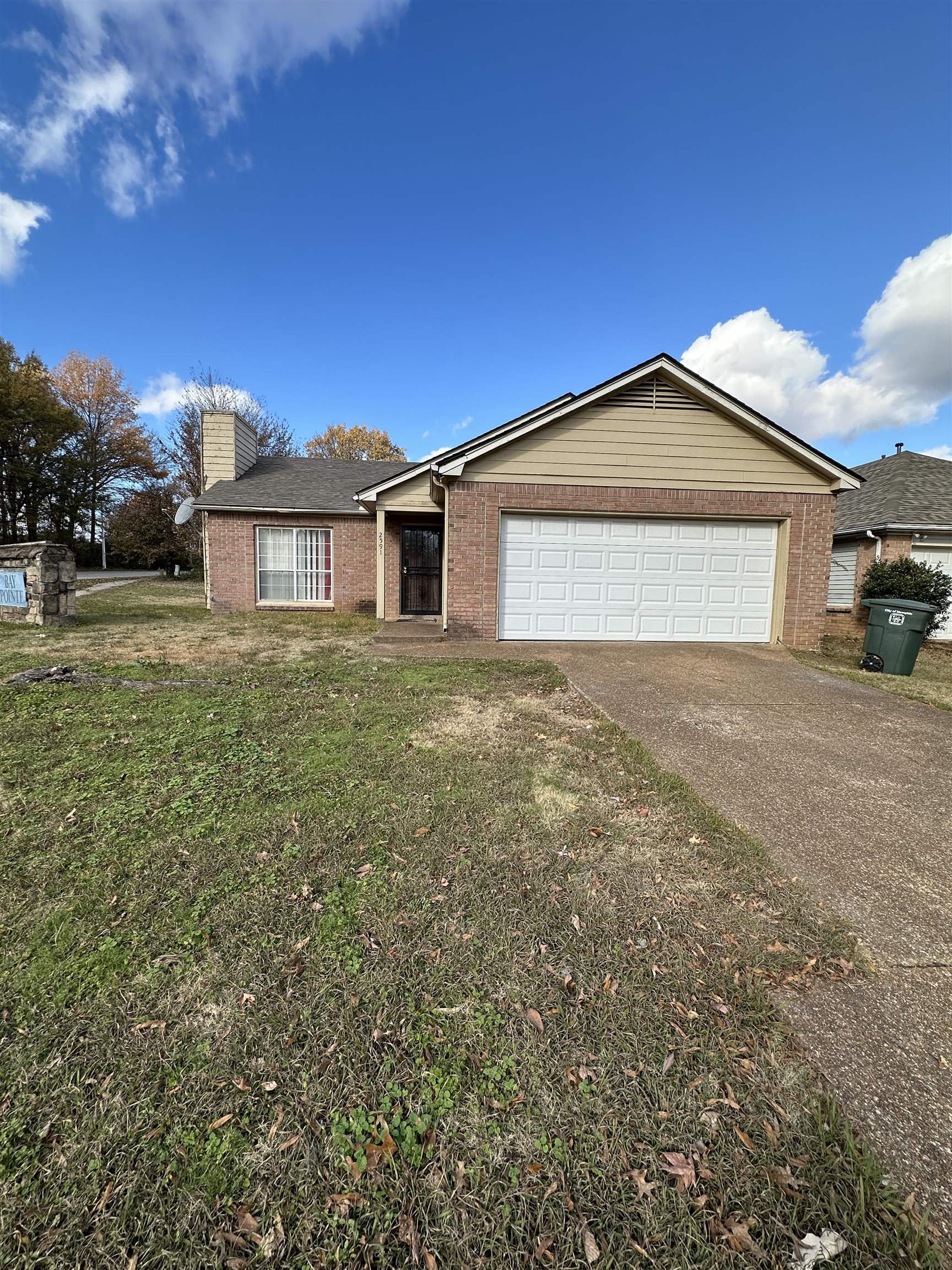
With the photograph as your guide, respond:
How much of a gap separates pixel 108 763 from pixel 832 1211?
4.66 meters

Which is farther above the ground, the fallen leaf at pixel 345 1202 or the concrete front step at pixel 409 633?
the concrete front step at pixel 409 633

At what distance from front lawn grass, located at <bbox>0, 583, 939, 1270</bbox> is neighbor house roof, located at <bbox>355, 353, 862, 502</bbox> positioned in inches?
273

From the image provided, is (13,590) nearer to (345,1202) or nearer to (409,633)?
(409,633)

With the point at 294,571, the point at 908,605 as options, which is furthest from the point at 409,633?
the point at 908,605

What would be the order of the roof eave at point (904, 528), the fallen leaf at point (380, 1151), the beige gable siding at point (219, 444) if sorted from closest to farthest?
the fallen leaf at point (380, 1151) → the roof eave at point (904, 528) → the beige gable siding at point (219, 444)

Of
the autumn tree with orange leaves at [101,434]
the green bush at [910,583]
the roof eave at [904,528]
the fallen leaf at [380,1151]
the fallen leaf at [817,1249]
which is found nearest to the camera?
the fallen leaf at [817,1249]

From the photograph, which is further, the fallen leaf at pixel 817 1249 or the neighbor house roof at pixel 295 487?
the neighbor house roof at pixel 295 487

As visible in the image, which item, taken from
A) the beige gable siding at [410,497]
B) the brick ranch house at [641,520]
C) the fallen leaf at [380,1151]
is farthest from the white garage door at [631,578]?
the fallen leaf at [380,1151]

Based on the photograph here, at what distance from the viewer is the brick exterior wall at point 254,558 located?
14328 mm

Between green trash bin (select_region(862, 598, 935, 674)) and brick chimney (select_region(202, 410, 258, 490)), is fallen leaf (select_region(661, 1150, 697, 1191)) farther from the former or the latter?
brick chimney (select_region(202, 410, 258, 490))

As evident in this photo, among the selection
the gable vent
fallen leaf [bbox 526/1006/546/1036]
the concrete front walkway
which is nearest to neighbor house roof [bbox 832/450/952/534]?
the gable vent

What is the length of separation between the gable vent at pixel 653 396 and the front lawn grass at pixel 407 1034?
302 inches

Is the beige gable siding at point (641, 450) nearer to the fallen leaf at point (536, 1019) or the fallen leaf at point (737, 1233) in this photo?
the fallen leaf at point (536, 1019)

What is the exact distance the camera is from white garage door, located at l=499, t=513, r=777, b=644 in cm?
979
